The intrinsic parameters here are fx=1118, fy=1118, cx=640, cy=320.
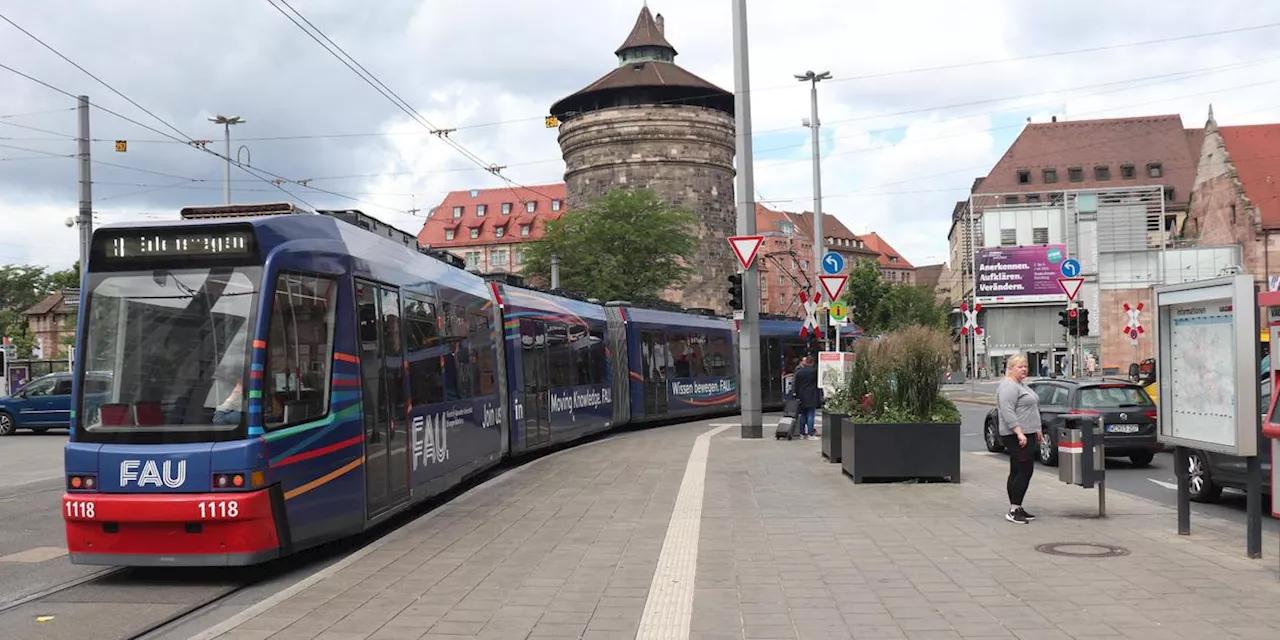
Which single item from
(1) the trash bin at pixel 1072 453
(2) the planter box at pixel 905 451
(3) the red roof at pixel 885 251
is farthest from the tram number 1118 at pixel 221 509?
(3) the red roof at pixel 885 251

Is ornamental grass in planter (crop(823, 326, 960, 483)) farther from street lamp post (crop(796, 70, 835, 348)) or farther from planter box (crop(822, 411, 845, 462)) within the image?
street lamp post (crop(796, 70, 835, 348))

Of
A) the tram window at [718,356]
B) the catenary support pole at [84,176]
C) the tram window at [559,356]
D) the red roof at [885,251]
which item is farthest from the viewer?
the red roof at [885,251]

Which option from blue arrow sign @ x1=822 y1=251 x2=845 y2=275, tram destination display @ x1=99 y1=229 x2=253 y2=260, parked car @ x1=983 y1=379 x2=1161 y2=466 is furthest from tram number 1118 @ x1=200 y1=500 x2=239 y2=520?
blue arrow sign @ x1=822 y1=251 x2=845 y2=275

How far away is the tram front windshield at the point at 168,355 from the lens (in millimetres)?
8414

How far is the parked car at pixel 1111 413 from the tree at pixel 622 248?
34613 mm

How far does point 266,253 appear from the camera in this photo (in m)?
8.79

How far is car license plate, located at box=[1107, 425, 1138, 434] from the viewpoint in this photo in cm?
1694

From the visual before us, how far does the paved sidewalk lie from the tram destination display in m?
2.65

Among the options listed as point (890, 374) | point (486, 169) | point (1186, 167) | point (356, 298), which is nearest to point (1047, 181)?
point (1186, 167)

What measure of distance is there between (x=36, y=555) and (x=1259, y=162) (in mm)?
92110

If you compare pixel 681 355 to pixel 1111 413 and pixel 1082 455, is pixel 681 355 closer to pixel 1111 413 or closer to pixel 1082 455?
pixel 1111 413

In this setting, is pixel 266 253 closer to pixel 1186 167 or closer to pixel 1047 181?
pixel 1047 181

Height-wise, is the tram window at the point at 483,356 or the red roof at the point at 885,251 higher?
the red roof at the point at 885,251

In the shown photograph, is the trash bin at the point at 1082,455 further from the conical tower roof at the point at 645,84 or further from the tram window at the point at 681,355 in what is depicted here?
the conical tower roof at the point at 645,84
